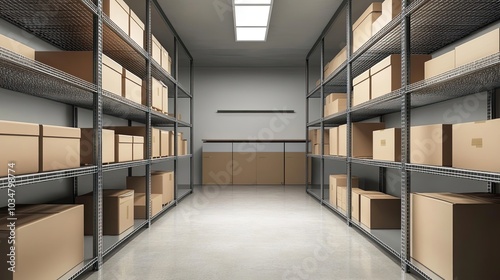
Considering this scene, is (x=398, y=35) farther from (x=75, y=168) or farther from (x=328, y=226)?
(x=75, y=168)

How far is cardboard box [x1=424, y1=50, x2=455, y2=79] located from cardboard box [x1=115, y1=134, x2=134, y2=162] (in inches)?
99.6

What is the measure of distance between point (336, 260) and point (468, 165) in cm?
114

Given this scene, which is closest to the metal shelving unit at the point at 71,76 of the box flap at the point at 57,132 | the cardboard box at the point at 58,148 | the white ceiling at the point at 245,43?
the cardboard box at the point at 58,148

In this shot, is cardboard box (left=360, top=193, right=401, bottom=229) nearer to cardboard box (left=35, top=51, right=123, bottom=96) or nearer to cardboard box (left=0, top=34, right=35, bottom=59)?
cardboard box (left=35, top=51, right=123, bottom=96)

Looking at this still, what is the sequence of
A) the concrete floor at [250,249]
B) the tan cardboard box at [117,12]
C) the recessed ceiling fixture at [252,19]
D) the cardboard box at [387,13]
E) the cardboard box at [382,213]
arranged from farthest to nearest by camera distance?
the recessed ceiling fixture at [252,19], the cardboard box at [382,213], the cardboard box at [387,13], the tan cardboard box at [117,12], the concrete floor at [250,249]

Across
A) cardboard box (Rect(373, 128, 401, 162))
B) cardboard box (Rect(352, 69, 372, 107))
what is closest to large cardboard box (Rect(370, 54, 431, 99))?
cardboard box (Rect(352, 69, 372, 107))

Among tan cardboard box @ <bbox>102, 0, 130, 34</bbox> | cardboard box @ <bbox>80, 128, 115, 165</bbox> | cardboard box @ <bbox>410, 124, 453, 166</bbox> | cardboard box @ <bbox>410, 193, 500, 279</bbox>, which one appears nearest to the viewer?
cardboard box @ <bbox>410, 193, 500, 279</bbox>

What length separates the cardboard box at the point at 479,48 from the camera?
166cm

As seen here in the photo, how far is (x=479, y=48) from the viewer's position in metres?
1.75

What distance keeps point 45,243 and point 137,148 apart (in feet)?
5.08

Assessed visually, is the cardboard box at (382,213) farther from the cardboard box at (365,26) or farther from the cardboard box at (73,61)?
the cardboard box at (73,61)

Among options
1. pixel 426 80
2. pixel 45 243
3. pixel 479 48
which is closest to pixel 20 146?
pixel 45 243

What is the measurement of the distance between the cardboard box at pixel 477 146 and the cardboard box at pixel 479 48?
1.25 ft

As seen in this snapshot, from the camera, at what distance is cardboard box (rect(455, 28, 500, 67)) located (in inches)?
65.3
